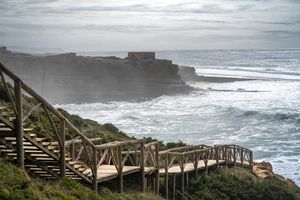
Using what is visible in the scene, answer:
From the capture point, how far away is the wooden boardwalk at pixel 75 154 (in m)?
10.6

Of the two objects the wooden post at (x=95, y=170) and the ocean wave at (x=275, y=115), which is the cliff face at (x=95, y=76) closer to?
the ocean wave at (x=275, y=115)

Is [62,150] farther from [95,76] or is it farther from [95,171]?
[95,76]

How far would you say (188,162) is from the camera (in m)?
20.1

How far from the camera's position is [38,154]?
39.1 feet

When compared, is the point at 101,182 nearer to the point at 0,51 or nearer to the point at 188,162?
the point at 188,162

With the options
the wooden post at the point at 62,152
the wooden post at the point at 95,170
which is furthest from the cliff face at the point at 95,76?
the wooden post at the point at 62,152

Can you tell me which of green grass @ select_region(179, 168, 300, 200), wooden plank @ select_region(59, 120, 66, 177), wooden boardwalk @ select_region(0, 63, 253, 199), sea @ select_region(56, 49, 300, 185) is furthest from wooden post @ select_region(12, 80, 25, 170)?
sea @ select_region(56, 49, 300, 185)

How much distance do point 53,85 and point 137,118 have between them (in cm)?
4158

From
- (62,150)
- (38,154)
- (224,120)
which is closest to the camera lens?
(62,150)

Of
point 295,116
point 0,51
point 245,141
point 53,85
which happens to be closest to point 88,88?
point 53,85

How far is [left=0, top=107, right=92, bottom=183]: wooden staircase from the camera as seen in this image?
1080cm

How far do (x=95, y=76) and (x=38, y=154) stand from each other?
88.3m

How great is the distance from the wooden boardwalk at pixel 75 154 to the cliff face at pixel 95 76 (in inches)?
2751

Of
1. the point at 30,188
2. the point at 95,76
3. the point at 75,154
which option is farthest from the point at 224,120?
the point at 95,76
